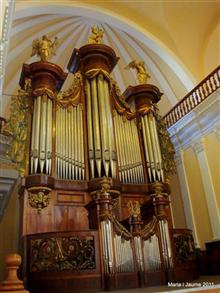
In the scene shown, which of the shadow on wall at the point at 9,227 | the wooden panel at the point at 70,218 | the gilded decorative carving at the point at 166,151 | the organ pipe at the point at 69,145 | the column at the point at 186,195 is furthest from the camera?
the shadow on wall at the point at 9,227

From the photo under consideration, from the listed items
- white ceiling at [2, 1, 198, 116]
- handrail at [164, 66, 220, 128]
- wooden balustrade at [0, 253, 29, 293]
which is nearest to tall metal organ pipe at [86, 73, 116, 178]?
handrail at [164, 66, 220, 128]

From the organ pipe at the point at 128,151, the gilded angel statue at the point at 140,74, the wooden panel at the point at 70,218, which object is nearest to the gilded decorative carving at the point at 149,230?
the wooden panel at the point at 70,218

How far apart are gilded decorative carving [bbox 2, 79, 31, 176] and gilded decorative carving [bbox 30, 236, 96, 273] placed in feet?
3.80

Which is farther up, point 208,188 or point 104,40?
point 104,40

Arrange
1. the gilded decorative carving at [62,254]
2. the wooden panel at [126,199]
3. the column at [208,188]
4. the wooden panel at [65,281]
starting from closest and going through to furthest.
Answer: the wooden panel at [65,281], the gilded decorative carving at [62,254], the wooden panel at [126,199], the column at [208,188]

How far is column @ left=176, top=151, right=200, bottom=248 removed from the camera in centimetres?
640

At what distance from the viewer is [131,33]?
315 inches

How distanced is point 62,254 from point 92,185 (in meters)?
1.16

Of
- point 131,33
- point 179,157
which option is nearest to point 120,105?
point 179,157

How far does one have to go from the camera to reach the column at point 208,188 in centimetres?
588

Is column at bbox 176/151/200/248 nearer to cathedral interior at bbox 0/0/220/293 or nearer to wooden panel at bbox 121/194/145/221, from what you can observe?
cathedral interior at bbox 0/0/220/293

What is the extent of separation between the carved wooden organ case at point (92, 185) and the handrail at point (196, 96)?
3.07ft

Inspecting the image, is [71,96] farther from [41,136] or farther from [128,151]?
[128,151]

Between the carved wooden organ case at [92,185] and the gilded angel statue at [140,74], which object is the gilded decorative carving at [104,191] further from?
the gilded angel statue at [140,74]
